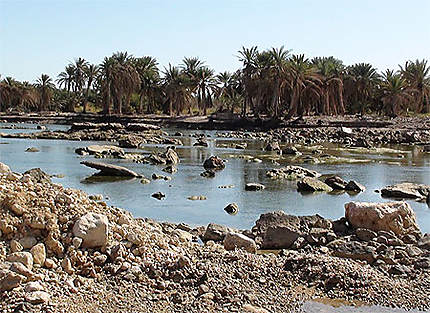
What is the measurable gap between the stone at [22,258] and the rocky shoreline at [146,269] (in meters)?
0.02

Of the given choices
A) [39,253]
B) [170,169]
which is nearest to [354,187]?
[170,169]

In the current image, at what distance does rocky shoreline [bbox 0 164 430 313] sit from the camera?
31.1ft

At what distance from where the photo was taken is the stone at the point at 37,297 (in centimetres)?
881

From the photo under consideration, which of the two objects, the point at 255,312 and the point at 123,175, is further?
the point at 123,175

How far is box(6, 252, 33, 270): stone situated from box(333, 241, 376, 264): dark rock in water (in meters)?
6.87

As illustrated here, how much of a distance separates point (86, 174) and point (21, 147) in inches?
741

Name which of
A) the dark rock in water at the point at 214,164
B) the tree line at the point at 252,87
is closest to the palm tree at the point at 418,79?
the tree line at the point at 252,87

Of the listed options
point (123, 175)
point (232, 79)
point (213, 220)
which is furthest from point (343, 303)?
point (232, 79)

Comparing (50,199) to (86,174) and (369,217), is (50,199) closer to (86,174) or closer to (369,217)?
(369,217)

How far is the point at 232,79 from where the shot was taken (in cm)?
9662

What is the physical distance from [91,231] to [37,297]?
2150 mm

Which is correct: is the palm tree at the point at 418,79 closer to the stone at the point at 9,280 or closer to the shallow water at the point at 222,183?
the shallow water at the point at 222,183

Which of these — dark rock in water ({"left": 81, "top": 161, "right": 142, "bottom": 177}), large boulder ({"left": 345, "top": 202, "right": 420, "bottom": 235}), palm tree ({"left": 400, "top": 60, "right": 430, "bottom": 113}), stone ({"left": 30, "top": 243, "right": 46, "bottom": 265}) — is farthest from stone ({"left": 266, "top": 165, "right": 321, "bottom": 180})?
palm tree ({"left": 400, "top": 60, "right": 430, "bottom": 113})

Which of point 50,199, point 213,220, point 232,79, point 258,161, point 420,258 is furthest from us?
point 232,79
